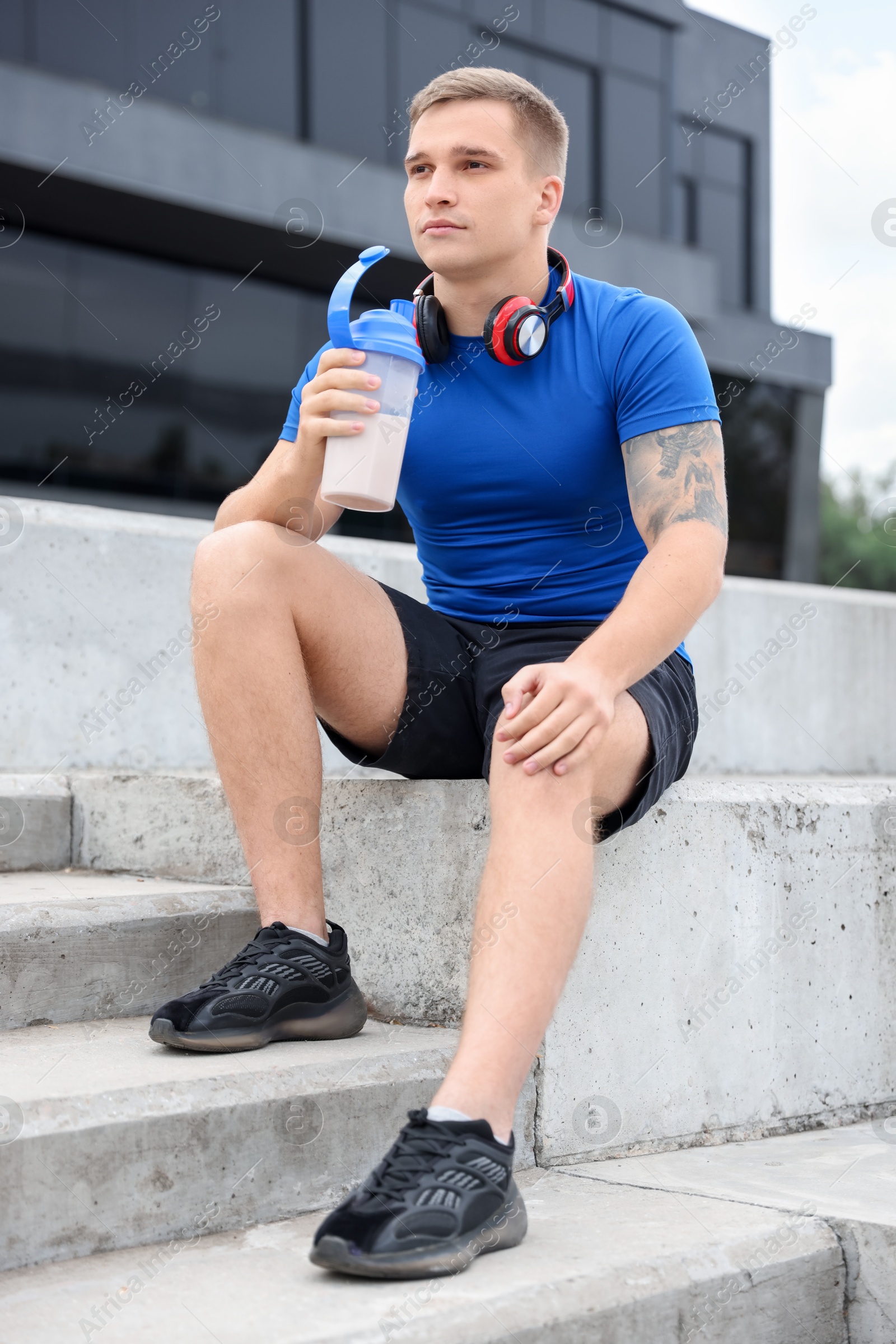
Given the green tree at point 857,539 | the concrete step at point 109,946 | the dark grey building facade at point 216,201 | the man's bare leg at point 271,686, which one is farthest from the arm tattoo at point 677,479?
the green tree at point 857,539

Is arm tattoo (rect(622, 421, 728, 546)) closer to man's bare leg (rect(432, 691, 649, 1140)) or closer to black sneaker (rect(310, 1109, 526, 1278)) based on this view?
man's bare leg (rect(432, 691, 649, 1140))

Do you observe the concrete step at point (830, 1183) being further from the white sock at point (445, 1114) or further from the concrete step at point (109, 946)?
the concrete step at point (109, 946)

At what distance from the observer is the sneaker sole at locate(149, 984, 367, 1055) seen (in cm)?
195

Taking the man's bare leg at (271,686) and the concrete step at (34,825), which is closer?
the man's bare leg at (271,686)

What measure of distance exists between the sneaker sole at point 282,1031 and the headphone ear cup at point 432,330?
1181 mm

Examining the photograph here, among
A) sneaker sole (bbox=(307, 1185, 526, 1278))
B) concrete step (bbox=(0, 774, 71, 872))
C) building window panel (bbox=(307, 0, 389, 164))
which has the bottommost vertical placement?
sneaker sole (bbox=(307, 1185, 526, 1278))

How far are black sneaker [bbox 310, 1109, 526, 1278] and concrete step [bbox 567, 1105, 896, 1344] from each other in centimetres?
51

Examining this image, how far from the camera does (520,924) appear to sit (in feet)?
5.74

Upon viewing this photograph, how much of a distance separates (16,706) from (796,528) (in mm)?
18626

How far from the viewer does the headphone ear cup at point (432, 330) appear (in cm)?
235

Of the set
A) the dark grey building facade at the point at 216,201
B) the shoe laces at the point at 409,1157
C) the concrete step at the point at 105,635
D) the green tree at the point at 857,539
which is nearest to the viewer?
the shoe laces at the point at 409,1157

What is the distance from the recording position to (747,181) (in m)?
21.9

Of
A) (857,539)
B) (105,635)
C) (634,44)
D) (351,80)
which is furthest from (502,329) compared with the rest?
(857,539)

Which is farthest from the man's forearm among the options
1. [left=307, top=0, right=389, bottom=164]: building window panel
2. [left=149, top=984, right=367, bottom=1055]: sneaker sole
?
[left=307, top=0, right=389, bottom=164]: building window panel
